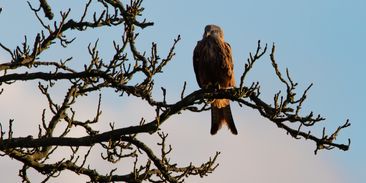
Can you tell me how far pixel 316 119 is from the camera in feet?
24.3

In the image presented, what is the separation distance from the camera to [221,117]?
10.8 metres

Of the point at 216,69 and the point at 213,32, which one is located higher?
the point at 213,32

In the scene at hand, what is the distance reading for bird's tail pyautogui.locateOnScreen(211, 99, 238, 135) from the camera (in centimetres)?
1058

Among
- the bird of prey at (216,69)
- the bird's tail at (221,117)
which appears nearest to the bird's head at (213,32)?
the bird of prey at (216,69)

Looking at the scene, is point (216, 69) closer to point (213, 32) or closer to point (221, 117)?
point (221, 117)

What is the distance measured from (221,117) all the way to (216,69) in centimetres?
72

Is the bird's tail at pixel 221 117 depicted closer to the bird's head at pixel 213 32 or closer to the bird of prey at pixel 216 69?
the bird of prey at pixel 216 69

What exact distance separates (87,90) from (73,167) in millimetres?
904

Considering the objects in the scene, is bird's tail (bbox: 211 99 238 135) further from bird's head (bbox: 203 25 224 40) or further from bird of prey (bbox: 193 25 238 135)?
bird's head (bbox: 203 25 224 40)

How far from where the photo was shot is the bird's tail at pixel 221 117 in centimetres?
1058

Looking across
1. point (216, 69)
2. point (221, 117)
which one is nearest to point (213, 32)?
point (216, 69)

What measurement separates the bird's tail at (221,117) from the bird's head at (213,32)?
1149 millimetres

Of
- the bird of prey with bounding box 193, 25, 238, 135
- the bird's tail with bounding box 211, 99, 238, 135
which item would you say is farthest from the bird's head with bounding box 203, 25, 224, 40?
the bird's tail with bounding box 211, 99, 238, 135

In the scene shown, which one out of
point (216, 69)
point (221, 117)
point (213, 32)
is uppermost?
point (213, 32)
